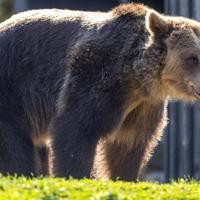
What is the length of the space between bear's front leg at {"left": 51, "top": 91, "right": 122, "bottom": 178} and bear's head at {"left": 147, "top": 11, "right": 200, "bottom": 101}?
0.76 meters

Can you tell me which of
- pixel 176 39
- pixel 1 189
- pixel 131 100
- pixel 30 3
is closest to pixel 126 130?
pixel 131 100

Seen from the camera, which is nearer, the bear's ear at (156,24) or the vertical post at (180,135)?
the bear's ear at (156,24)

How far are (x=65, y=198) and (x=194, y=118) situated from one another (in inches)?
306

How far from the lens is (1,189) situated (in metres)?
8.12

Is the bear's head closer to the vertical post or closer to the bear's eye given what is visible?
the bear's eye

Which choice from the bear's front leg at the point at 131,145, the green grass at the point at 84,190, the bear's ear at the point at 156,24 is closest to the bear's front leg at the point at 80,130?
the bear's front leg at the point at 131,145

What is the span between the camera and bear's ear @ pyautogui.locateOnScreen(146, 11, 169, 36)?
10.6m

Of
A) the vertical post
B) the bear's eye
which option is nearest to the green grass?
the bear's eye

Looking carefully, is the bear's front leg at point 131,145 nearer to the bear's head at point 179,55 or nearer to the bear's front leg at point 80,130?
the bear's head at point 179,55

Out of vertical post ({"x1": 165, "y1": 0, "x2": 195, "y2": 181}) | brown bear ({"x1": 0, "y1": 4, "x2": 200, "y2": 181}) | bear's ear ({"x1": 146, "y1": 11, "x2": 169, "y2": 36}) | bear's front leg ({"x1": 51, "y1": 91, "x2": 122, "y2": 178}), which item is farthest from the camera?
vertical post ({"x1": 165, "y1": 0, "x2": 195, "y2": 181})

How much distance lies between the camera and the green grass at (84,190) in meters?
7.94

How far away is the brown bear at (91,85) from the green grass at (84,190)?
1437mm

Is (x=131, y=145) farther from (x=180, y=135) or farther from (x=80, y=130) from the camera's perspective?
(x=180, y=135)

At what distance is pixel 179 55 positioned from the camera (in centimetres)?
1070
